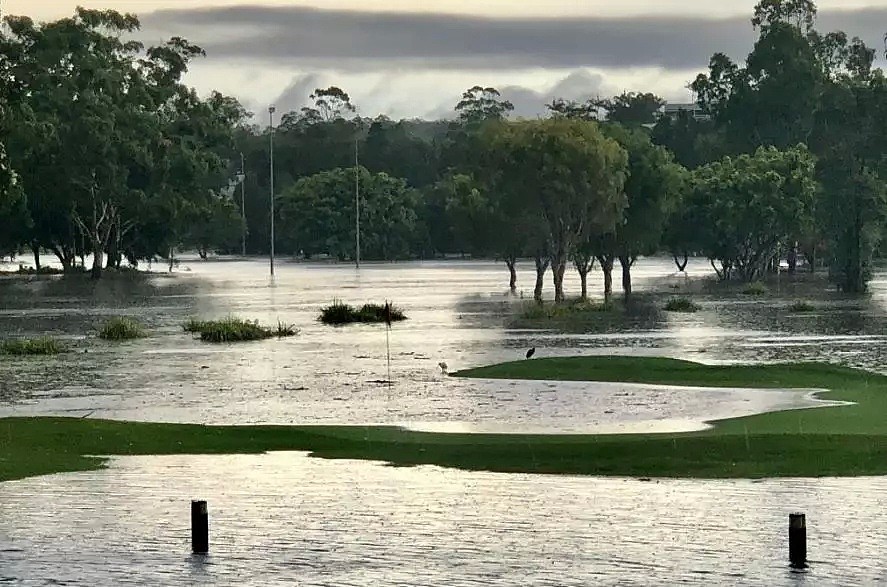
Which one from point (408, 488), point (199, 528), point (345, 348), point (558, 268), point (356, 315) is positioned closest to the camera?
point (199, 528)

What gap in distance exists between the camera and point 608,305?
8888cm

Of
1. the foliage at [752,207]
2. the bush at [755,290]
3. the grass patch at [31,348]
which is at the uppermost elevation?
the foliage at [752,207]

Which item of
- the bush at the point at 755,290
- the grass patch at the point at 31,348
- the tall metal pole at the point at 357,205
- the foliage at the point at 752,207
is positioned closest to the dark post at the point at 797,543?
the grass patch at the point at 31,348

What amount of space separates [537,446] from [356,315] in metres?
48.9

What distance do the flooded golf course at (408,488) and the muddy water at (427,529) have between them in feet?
0.16

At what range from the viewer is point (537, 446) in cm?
2895

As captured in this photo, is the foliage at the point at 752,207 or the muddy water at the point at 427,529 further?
the foliage at the point at 752,207

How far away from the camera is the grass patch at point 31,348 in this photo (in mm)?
57688

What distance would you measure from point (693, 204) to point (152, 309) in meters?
51.7

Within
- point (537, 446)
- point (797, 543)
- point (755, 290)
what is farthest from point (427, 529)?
point (755, 290)

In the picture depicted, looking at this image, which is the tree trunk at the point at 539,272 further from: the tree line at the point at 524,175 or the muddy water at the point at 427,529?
the muddy water at the point at 427,529

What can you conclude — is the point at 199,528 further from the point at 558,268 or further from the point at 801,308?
the point at 558,268

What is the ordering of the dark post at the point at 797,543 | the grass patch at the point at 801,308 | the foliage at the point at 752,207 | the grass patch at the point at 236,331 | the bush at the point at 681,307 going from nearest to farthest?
the dark post at the point at 797,543 < the grass patch at the point at 236,331 < the grass patch at the point at 801,308 < the bush at the point at 681,307 < the foliage at the point at 752,207

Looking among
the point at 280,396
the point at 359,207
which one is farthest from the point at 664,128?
the point at 280,396
